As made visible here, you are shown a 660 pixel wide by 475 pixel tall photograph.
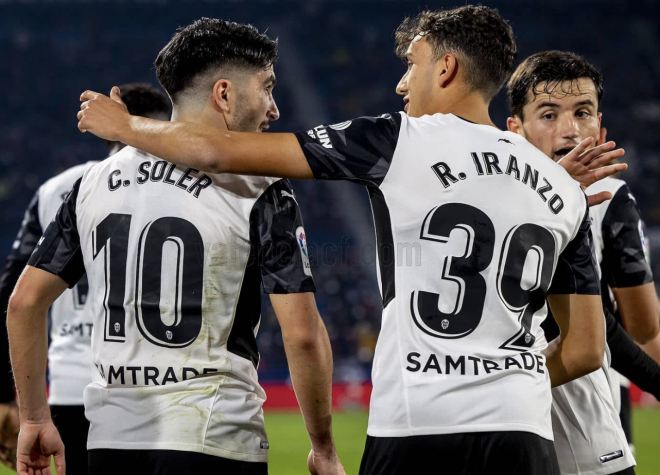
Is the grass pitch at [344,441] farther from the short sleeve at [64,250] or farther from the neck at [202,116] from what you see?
the neck at [202,116]

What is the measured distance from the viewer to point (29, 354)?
8.36 ft

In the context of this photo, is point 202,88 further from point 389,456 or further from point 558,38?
point 558,38

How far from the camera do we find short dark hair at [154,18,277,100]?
258cm

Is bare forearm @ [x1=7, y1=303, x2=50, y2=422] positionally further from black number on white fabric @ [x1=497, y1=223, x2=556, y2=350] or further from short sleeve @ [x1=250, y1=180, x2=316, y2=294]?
black number on white fabric @ [x1=497, y1=223, x2=556, y2=350]

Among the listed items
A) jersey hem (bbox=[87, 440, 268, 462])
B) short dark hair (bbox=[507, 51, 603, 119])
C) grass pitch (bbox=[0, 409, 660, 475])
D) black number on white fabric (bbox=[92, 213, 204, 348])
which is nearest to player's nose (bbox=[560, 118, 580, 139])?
short dark hair (bbox=[507, 51, 603, 119])

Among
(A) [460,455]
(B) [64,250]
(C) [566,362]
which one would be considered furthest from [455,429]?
(B) [64,250]

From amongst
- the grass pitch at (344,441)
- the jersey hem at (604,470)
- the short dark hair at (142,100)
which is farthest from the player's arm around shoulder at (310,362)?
the grass pitch at (344,441)

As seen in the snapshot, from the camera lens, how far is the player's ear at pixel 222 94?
2.57m

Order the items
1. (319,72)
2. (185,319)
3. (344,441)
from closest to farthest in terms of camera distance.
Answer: (185,319) → (344,441) → (319,72)

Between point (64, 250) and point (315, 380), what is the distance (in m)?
0.96

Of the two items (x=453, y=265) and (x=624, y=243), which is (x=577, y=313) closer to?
(x=453, y=265)

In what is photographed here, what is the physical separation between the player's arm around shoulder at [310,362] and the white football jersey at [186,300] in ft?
0.19

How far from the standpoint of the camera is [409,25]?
8.75ft

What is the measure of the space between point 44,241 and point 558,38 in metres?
27.5
